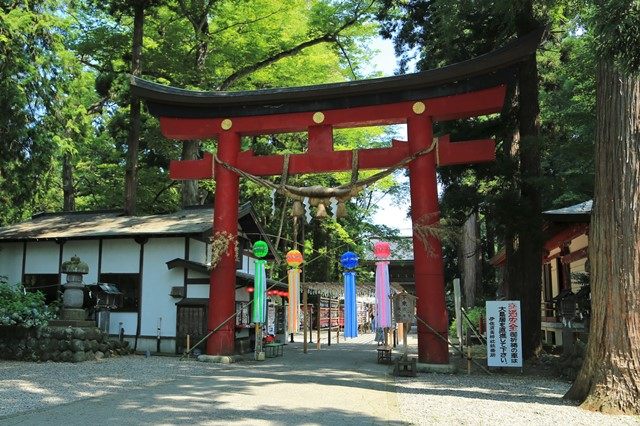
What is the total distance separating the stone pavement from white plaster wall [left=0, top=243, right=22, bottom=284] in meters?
7.76

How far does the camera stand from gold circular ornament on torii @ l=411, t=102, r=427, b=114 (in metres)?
12.6

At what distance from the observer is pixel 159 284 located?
1659 centimetres

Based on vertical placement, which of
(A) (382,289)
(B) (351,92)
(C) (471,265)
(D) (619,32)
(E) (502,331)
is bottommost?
(E) (502,331)

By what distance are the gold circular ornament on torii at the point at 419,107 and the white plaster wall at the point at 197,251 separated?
8.12 meters

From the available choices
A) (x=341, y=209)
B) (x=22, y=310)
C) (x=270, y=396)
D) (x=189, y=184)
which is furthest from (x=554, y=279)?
(x=22, y=310)

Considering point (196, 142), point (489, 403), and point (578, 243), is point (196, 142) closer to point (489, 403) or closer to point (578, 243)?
point (578, 243)

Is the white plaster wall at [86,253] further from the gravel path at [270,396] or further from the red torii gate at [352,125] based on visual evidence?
the red torii gate at [352,125]

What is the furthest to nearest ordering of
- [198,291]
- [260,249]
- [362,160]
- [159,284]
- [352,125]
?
1. [159,284]
2. [198,291]
3. [260,249]
4. [352,125]
5. [362,160]

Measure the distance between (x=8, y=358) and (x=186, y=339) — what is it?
178 inches

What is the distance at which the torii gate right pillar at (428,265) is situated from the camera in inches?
459

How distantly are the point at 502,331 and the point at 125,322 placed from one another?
37.8 feet

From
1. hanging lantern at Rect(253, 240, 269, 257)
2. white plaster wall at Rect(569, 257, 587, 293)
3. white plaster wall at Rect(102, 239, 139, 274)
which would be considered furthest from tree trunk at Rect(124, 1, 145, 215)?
white plaster wall at Rect(569, 257, 587, 293)

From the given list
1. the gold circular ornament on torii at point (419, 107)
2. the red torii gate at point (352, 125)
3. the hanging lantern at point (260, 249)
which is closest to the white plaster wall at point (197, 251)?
the hanging lantern at point (260, 249)

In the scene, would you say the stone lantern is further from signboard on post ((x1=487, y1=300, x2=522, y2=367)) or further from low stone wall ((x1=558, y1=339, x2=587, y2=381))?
low stone wall ((x1=558, y1=339, x2=587, y2=381))
